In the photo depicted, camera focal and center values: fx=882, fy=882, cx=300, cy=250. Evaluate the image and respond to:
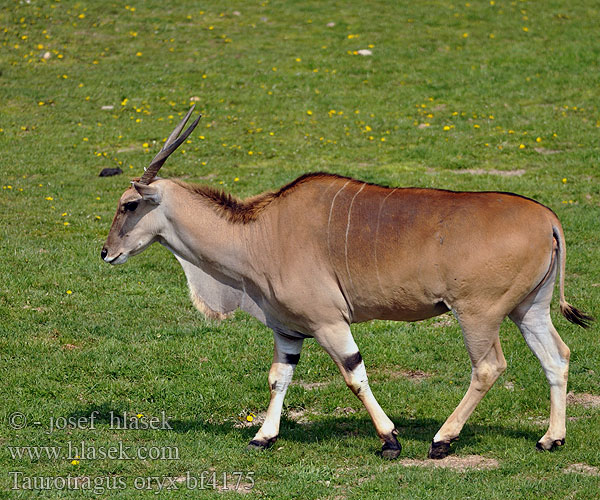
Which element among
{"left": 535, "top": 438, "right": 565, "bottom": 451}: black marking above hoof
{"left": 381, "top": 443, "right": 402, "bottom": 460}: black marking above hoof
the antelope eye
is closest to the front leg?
{"left": 381, "top": 443, "right": 402, "bottom": 460}: black marking above hoof

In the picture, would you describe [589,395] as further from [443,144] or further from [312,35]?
[312,35]

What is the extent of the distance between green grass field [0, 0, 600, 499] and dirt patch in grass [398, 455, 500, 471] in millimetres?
35

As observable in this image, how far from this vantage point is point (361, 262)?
655cm

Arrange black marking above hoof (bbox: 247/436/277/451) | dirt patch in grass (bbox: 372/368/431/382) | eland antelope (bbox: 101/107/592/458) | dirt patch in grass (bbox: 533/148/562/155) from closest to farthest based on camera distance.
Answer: eland antelope (bbox: 101/107/592/458)
black marking above hoof (bbox: 247/436/277/451)
dirt patch in grass (bbox: 372/368/431/382)
dirt patch in grass (bbox: 533/148/562/155)

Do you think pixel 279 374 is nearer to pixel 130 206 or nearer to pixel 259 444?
pixel 259 444

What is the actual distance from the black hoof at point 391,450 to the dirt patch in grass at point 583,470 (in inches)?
46.4

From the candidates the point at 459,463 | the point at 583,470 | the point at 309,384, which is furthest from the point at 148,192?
the point at 583,470

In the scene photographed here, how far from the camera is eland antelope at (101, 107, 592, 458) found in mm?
6289

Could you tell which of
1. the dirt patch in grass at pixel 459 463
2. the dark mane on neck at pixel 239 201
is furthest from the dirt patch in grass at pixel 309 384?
the dark mane on neck at pixel 239 201

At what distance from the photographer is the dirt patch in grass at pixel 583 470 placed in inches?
239

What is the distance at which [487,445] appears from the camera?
6637 mm

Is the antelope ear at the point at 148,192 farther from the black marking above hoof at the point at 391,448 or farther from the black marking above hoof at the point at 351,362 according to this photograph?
the black marking above hoof at the point at 391,448

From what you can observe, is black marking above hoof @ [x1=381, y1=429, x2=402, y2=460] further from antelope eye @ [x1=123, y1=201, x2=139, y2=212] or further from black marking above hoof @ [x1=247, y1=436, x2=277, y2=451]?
antelope eye @ [x1=123, y1=201, x2=139, y2=212]

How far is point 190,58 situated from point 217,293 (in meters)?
13.9
